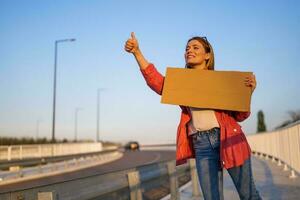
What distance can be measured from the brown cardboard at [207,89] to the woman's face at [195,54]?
0.09 m

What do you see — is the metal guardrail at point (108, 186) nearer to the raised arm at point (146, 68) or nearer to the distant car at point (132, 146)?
the raised arm at point (146, 68)

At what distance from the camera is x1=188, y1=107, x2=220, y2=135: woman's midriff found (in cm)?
443

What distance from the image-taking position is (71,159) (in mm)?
32344

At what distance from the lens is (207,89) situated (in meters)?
4.68

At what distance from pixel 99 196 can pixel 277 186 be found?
6.83 m

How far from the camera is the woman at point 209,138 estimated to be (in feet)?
14.2

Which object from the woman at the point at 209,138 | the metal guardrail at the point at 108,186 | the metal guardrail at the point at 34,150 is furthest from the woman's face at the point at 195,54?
the metal guardrail at the point at 34,150

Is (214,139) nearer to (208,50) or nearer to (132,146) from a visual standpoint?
(208,50)

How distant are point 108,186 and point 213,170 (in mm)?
1893

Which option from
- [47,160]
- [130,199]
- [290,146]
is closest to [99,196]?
[130,199]

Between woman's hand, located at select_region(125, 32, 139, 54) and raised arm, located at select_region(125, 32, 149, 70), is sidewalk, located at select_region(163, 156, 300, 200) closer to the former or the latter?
raised arm, located at select_region(125, 32, 149, 70)

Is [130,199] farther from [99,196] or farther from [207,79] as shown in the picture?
[207,79]

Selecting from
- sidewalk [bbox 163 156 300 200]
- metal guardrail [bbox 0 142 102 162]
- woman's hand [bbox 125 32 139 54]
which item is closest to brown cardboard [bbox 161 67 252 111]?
woman's hand [bbox 125 32 139 54]

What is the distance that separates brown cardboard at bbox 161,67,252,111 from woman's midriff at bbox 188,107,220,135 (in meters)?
0.07
